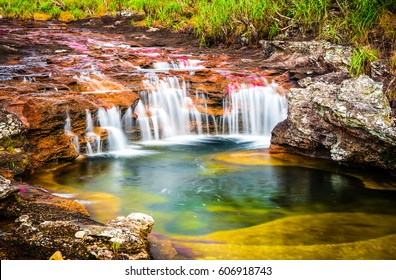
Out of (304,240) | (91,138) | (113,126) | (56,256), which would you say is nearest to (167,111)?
(113,126)

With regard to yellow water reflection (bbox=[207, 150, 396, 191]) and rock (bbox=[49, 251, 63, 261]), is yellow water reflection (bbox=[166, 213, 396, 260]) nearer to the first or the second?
rock (bbox=[49, 251, 63, 261])

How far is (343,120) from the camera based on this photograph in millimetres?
7031

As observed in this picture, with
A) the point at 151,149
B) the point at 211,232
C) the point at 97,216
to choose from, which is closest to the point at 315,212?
the point at 211,232

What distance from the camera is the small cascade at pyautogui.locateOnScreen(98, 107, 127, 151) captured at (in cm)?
875

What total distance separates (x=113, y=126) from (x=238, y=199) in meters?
3.61

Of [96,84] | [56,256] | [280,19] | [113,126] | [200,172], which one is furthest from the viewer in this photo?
[280,19]

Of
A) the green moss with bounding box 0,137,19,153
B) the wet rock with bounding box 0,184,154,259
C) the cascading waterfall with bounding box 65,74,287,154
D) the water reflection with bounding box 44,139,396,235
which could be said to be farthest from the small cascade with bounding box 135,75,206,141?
the wet rock with bounding box 0,184,154,259

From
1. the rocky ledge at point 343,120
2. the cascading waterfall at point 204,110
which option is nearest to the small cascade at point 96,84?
the cascading waterfall at point 204,110

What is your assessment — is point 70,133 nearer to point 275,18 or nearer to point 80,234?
point 80,234

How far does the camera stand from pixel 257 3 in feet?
42.3

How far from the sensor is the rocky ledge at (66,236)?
404 cm
